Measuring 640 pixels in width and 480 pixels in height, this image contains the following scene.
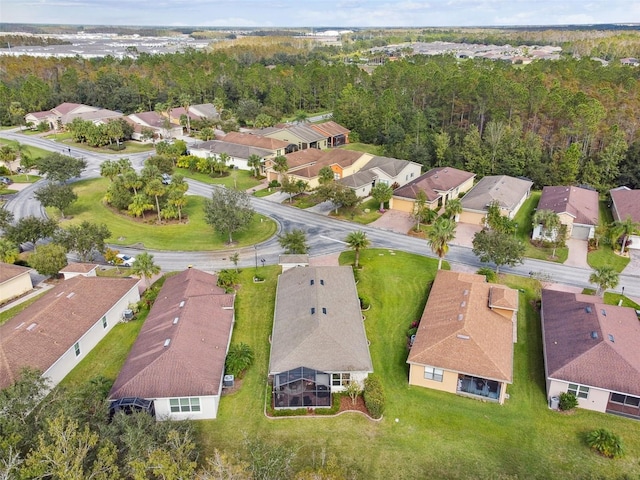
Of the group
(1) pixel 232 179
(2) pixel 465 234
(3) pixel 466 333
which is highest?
(3) pixel 466 333

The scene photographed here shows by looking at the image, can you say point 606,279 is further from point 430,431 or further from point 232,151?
point 232,151

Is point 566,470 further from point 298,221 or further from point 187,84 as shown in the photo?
point 187,84

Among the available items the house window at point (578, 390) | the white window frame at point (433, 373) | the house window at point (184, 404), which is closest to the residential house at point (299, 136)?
the white window frame at point (433, 373)

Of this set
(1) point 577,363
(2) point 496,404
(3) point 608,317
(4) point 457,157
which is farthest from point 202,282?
(4) point 457,157

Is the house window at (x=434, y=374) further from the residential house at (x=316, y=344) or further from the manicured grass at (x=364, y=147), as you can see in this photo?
the manicured grass at (x=364, y=147)

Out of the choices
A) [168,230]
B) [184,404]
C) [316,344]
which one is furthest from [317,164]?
[184,404]

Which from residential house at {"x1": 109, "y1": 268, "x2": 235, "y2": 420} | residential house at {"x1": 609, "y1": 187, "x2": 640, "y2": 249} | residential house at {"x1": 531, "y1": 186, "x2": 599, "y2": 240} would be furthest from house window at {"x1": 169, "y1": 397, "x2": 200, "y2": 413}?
residential house at {"x1": 609, "y1": 187, "x2": 640, "y2": 249}

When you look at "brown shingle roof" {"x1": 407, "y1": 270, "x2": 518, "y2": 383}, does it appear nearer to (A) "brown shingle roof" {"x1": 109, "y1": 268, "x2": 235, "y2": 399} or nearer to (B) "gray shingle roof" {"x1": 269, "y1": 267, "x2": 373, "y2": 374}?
(B) "gray shingle roof" {"x1": 269, "y1": 267, "x2": 373, "y2": 374}
